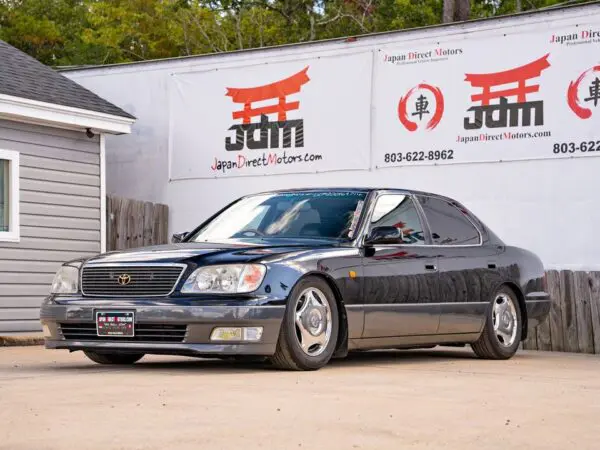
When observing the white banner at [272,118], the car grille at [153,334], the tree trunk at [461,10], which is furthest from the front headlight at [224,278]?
the tree trunk at [461,10]

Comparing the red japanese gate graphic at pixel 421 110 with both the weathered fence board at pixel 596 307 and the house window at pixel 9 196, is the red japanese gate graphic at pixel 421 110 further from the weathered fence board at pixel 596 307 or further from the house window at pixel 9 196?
the house window at pixel 9 196

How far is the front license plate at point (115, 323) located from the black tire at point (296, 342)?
1.07m

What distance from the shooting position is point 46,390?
25.9 ft

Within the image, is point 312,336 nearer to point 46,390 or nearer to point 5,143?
point 46,390

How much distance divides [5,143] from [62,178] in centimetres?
129

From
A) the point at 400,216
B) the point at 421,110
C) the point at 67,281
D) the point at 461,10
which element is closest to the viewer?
the point at 67,281

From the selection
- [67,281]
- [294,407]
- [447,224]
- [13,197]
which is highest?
[13,197]

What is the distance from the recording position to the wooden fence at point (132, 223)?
1896 centimetres

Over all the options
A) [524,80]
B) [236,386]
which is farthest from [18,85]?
[236,386]

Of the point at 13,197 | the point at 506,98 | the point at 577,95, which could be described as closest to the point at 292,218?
the point at 577,95

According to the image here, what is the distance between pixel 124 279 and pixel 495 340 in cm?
379

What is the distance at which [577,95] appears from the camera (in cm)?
1555

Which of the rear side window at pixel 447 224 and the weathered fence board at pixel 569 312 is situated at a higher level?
the rear side window at pixel 447 224

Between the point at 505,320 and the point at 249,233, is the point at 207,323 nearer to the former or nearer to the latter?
the point at 249,233
